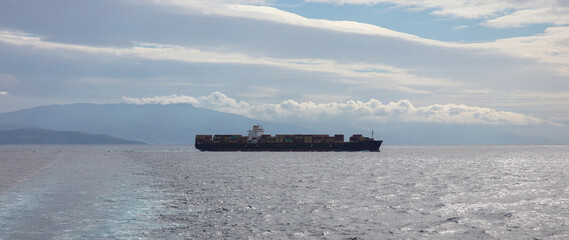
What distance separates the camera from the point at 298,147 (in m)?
157

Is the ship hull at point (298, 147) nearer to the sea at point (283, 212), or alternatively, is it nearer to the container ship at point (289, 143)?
the container ship at point (289, 143)

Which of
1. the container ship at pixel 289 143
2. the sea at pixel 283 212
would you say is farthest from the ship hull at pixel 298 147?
the sea at pixel 283 212

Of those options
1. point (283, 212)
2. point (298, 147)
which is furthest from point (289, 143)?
point (283, 212)

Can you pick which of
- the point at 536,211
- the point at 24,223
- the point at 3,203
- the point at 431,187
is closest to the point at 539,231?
the point at 536,211

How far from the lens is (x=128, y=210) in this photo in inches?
1105

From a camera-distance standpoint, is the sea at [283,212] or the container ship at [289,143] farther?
the container ship at [289,143]

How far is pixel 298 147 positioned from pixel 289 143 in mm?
3425

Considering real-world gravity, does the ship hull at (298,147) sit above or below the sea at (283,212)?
above

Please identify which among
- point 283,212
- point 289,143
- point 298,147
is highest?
point 289,143

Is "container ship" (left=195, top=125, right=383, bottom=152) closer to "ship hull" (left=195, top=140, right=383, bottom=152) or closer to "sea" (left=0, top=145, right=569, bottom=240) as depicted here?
"ship hull" (left=195, top=140, right=383, bottom=152)

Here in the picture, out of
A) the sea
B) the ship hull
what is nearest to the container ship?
the ship hull

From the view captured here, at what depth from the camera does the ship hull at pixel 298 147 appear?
156m

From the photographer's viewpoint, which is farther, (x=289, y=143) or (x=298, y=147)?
(x=289, y=143)

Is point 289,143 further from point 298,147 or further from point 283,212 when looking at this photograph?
point 283,212
